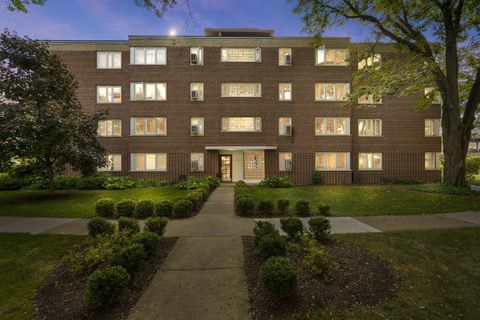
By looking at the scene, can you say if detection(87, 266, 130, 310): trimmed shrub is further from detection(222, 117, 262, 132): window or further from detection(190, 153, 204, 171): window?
detection(222, 117, 262, 132): window

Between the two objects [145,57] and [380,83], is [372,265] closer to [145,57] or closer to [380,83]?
[380,83]

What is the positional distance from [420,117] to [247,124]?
51.0 feet

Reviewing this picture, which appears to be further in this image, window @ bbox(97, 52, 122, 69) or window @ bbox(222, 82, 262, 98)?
Result: window @ bbox(97, 52, 122, 69)

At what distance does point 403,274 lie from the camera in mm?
4199

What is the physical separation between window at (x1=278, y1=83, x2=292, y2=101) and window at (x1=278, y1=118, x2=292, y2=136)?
71.8 inches

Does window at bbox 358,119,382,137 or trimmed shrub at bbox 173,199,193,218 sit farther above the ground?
window at bbox 358,119,382,137

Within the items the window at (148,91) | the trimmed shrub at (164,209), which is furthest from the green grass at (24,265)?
the window at (148,91)

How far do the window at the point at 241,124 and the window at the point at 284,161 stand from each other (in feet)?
10.2

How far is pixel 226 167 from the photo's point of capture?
20.0 meters

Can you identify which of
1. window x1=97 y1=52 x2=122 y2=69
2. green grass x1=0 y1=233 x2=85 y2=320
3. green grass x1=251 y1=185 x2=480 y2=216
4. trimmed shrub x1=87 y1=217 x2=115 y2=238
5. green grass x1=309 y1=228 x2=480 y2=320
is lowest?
green grass x1=0 y1=233 x2=85 y2=320

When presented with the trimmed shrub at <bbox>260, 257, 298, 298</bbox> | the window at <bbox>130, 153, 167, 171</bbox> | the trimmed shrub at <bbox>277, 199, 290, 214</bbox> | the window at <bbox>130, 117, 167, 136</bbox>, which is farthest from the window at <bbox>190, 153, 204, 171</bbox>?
the trimmed shrub at <bbox>260, 257, 298, 298</bbox>

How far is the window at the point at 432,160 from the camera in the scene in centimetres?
2020

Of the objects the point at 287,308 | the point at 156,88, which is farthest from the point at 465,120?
the point at 156,88

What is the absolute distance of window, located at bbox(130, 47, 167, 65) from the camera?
19.0m
